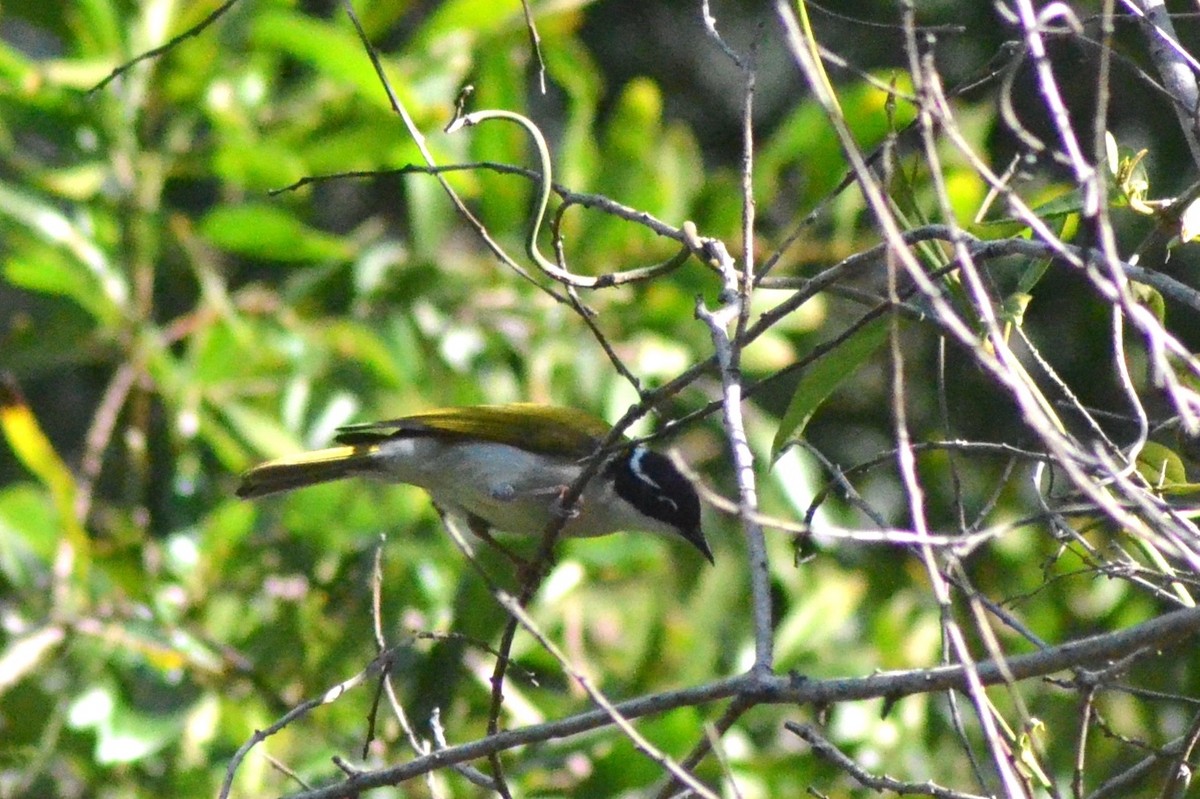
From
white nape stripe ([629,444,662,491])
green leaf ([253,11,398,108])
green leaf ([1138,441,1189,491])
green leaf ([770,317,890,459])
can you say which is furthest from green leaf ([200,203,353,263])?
green leaf ([1138,441,1189,491])

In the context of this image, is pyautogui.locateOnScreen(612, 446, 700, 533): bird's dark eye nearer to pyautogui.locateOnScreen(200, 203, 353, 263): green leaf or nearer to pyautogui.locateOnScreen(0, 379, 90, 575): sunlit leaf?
pyautogui.locateOnScreen(200, 203, 353, 263): green leaf

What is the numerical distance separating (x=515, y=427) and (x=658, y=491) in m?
0.51

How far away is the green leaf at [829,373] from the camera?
2246 mm

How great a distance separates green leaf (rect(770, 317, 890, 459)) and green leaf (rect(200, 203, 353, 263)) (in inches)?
108

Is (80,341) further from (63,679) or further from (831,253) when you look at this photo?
(831,253)

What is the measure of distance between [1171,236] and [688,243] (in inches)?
26.1

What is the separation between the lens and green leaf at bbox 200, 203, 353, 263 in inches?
185

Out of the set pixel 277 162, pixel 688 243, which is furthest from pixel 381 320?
pixel 688 243

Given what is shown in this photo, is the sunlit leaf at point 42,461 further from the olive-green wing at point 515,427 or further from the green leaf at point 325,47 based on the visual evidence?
the green leaf at point 325,47

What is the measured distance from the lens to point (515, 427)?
14.3ft

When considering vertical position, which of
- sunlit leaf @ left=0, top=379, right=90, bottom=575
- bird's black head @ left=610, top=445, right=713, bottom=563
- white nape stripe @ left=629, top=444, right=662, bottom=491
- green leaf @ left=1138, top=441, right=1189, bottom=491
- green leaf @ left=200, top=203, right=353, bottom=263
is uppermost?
green leaf @ left=200, top=203, right=353, bottom=263

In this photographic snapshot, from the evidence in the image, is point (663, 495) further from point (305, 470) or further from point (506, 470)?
point (305, 470)

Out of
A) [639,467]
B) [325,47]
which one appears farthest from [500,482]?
[325,47]

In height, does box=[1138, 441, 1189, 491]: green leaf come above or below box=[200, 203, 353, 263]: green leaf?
below
